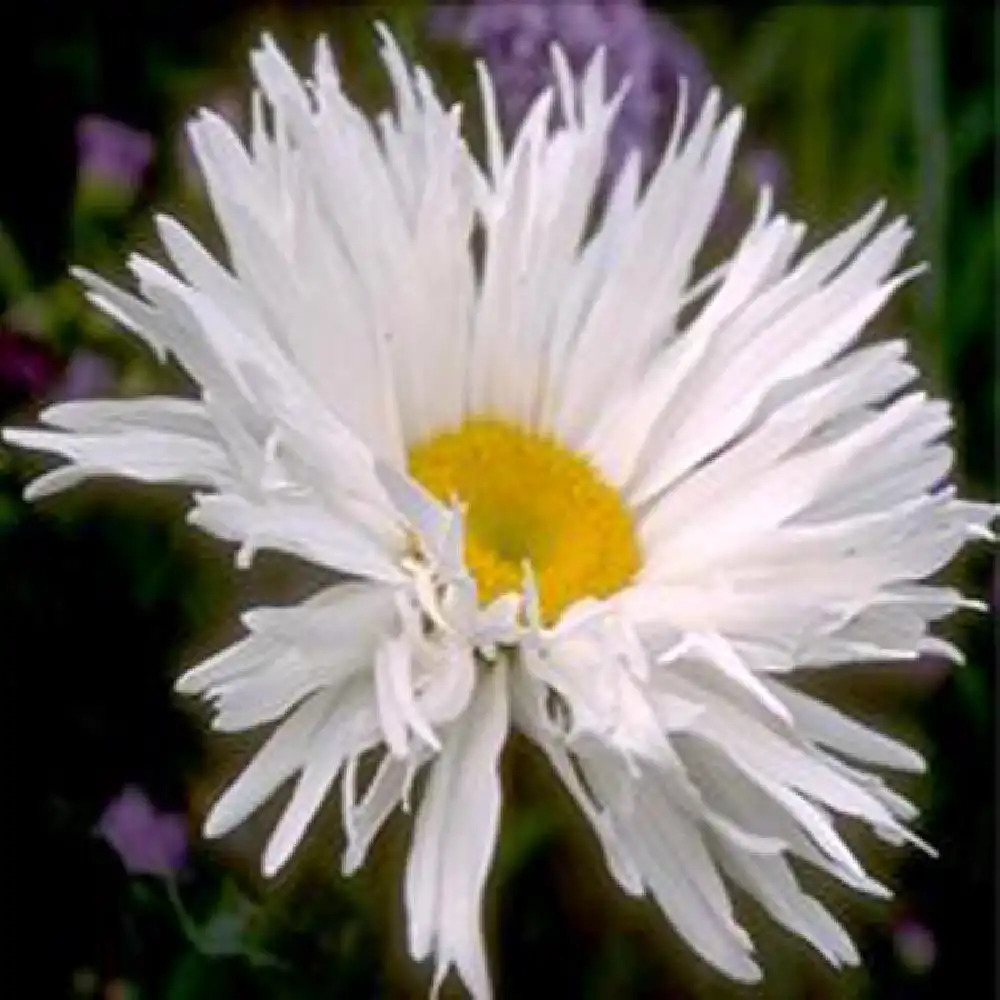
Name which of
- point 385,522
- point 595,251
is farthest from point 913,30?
point 385,522

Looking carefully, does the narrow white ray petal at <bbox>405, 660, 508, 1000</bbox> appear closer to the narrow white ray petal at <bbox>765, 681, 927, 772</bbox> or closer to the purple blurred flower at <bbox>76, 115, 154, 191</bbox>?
the narrow white ray petal at <bbox>765, 681, 927, 772</bbox>

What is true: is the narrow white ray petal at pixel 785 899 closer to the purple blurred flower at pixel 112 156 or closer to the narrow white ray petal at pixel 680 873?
the narrow white ray petal at pixel 680 873

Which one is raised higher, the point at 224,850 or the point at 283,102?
the point at 283,102

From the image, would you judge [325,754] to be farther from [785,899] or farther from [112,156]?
[112,156]

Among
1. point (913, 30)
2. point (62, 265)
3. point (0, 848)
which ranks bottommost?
point (0, 848)

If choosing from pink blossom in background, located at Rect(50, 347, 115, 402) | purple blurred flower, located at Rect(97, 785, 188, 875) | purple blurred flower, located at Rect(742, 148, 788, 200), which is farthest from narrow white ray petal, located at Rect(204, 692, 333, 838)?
purple blurred flower, located at Rect(742, 148, 788, 200)

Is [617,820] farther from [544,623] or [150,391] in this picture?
[150,391]
